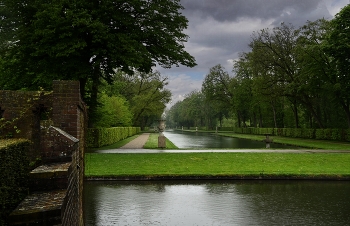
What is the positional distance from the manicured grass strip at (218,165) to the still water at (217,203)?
2.98ft

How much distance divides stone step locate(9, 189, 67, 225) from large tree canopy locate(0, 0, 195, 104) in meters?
15.0

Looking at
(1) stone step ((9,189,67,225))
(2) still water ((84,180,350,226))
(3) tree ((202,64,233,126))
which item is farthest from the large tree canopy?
(3) tree ((202,64,233,126))

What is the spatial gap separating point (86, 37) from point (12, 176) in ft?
56.6

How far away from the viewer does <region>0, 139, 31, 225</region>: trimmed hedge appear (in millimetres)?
2498

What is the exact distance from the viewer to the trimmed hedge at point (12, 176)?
8.20 ft

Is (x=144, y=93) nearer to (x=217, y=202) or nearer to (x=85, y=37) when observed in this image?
(x=85, y=37)

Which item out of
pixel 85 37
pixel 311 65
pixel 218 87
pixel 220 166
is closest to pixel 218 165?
pixel 220 166

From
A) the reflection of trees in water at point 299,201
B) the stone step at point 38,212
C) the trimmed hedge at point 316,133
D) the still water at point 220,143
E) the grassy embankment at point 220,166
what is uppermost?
the stone step at point 38,212

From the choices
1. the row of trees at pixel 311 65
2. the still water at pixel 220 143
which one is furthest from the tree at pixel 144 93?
the row of trees at pixel 311 65

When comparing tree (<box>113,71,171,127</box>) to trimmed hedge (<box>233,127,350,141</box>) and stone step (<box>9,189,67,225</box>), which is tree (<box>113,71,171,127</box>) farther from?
stone step (<box>9,189,67,225</box>)

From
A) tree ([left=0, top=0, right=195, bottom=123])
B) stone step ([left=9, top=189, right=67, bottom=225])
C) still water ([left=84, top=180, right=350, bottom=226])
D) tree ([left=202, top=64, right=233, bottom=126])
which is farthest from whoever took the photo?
tree ([left=202, top=64, right=233, bottom=126])

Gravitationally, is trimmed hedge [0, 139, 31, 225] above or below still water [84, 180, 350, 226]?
above

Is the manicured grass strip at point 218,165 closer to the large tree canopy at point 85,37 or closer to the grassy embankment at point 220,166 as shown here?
the grassy embankment at point 220,166

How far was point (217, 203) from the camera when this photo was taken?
8828 mm
